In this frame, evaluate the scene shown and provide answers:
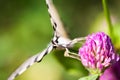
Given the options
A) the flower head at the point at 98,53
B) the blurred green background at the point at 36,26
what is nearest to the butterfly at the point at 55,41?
the flower head at the point at 98,53

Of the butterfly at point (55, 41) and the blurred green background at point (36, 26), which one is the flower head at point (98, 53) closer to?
the butterfly at point (55, 41)

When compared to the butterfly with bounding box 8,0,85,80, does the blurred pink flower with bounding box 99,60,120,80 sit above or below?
below

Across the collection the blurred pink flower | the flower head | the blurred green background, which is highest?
the flower head

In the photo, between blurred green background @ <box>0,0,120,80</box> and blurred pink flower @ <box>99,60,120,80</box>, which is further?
blurred green background @ <box>0,0,120,80</box>

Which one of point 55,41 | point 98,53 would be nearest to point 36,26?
point 55,41

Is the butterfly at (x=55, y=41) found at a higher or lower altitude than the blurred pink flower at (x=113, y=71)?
higher

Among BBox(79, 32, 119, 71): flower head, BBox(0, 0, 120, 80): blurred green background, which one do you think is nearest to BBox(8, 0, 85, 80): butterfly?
BBox(79, 32, 119, 71): flower head

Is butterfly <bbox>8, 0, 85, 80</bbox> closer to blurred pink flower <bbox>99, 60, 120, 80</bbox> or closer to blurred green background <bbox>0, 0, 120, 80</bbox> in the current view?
blurred pink flower <bbox>99, 60, 120, 80</bbox>
